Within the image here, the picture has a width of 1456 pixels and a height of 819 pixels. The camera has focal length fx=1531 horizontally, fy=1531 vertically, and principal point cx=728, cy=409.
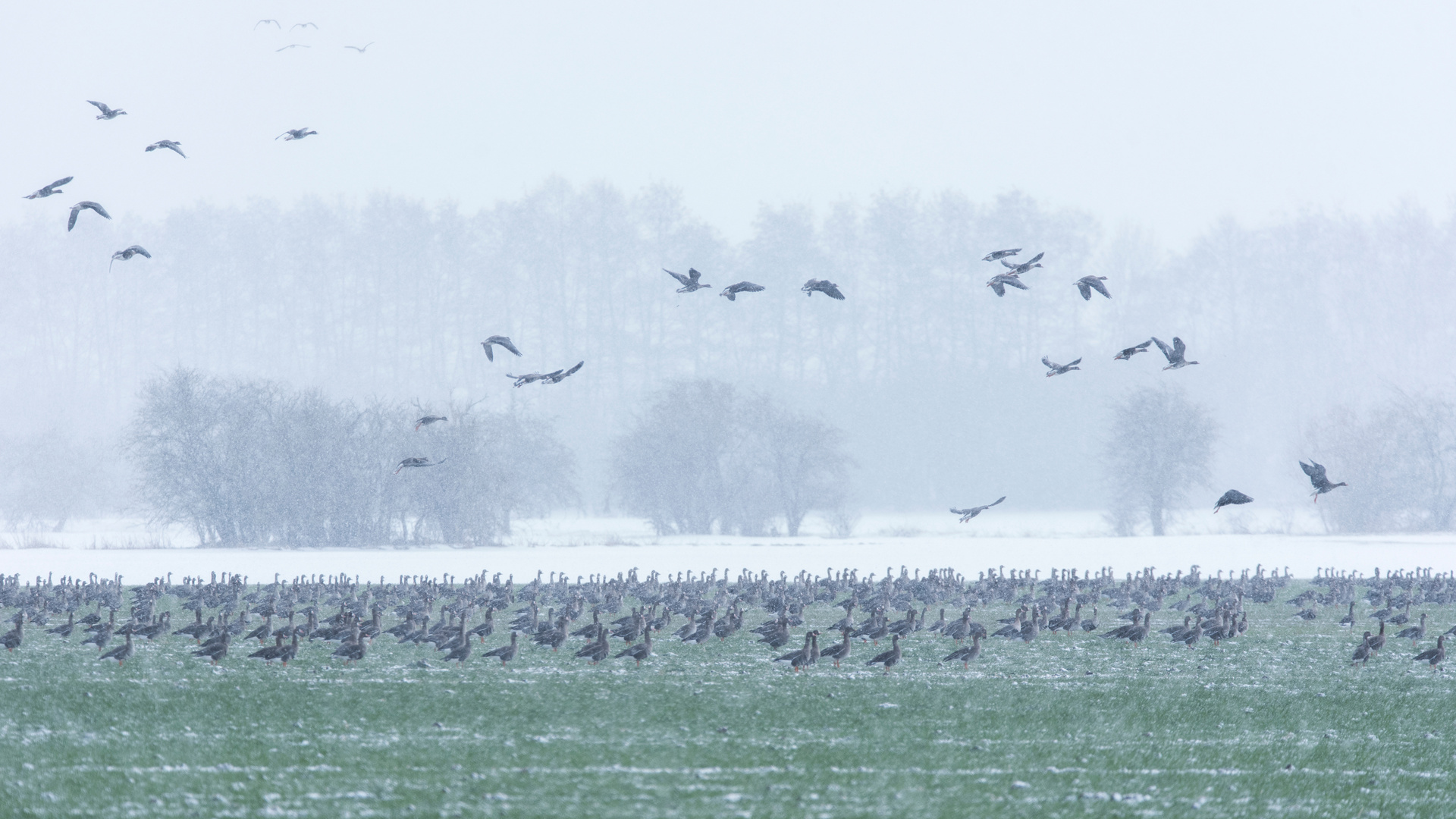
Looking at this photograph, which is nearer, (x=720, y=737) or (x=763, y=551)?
(x=720, y=737)

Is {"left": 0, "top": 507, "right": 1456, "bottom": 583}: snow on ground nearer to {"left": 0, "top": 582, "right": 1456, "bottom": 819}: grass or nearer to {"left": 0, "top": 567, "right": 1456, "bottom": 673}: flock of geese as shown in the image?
{"left": 0, "top": 567, "right": 1456, "bottom": 673}: flock of geese

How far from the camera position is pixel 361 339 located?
139500mm

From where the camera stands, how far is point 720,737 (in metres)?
17.6

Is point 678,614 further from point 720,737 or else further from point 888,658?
point 720,737

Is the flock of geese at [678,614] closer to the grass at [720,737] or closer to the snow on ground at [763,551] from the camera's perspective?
the grass at [720,737]

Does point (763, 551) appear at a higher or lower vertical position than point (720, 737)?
higher

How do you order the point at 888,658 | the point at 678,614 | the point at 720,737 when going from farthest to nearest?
the point at 678,614 < the point at 888,658 < the point at 720,737

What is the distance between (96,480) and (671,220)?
59.3 meters

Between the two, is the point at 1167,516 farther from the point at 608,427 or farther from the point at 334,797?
the point at 334,797

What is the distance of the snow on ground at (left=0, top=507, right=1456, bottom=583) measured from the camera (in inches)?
2317

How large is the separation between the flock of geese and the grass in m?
0.70

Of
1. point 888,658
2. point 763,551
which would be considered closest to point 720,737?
point 888,658

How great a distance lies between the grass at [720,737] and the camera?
14.1 metres

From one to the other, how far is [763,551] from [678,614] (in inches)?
1510
